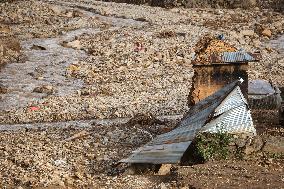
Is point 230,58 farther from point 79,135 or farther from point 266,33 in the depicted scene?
point 266,33

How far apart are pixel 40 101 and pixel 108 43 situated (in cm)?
819

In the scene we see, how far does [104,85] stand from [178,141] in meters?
9.64

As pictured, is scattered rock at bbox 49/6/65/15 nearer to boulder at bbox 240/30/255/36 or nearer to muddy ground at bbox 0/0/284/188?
muddy ground at bbox 0/0/284/188

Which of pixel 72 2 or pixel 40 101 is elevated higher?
pixel 72 2

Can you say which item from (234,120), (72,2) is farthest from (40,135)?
(72,2)

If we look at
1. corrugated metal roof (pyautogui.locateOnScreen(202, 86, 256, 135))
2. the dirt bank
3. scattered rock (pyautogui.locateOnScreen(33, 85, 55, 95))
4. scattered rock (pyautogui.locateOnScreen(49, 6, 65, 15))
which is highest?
the dirt bank

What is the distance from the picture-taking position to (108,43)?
21859 millimetres

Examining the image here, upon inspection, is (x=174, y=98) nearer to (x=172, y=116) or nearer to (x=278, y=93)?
(x=172, y=116)

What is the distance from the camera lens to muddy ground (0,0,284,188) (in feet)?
22.6

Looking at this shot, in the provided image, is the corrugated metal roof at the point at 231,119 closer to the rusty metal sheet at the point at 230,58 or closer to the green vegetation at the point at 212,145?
the green vegetation at the point at 212,145

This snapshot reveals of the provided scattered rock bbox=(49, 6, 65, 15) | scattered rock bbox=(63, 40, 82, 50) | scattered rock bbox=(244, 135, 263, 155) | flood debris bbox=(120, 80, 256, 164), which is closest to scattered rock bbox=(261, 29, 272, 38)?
scattered rock bbox=(63, 40, 82, 50)

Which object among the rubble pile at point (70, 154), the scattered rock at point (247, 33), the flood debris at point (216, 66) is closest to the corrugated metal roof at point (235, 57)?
the flood debris at point (216, 66)

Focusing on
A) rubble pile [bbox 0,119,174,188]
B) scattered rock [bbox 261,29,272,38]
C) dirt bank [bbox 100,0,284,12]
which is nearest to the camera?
rubble pile [bbox 0,119,174,188]

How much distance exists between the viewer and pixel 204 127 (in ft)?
23.5
